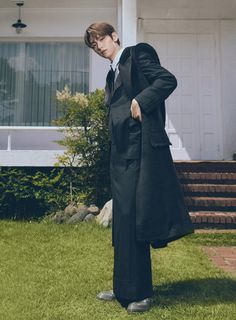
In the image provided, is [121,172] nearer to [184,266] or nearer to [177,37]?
[184,266]

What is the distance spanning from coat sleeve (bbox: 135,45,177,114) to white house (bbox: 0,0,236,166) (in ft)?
17.9

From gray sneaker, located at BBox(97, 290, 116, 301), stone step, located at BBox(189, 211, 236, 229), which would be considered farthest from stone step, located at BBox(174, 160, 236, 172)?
gray sneaker, located at BBox(97, 290, 116, 301)

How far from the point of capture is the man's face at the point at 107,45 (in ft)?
9.02

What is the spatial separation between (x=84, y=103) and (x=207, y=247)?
3.16m

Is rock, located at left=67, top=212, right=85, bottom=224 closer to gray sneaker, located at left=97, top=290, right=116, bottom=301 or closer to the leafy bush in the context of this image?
the leafy bush

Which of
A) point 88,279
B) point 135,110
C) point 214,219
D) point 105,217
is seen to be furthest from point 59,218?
point 135,110

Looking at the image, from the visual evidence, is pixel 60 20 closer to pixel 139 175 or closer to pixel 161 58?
pixel 161 58

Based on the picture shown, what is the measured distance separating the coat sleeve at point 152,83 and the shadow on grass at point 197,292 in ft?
4.55

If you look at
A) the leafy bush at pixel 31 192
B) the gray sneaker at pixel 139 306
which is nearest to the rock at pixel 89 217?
the leafy bush at pixel 31 192

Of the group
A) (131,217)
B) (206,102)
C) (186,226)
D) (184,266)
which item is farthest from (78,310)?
(206,102)

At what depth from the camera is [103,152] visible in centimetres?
639

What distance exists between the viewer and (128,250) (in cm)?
259

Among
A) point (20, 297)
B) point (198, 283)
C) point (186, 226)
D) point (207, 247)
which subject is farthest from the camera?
point (207, 247)

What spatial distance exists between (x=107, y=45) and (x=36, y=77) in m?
6.08
